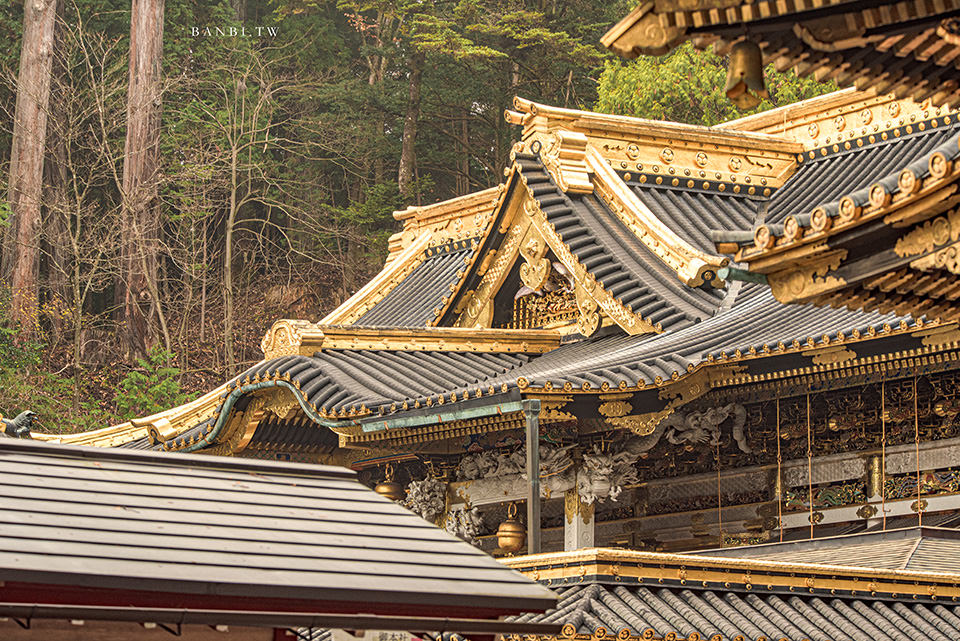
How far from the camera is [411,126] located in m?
34.8

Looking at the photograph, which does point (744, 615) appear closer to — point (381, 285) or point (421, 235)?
point (381, 285)

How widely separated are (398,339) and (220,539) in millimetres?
8254

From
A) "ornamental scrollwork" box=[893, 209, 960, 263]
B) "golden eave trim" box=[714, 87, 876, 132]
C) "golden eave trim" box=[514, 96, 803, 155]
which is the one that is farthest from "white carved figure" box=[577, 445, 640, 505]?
"ornamental scrollwork" box=[893, 209, 960, 263]

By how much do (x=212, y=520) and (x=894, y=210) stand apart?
3509 millimetres

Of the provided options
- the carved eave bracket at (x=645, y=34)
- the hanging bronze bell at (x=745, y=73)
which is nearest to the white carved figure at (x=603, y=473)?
the hanging bronze bell at (x=745, y=73)

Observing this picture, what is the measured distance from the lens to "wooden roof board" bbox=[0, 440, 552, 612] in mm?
6457

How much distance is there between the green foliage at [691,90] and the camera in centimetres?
2545

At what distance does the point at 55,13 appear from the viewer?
32375 millimetres

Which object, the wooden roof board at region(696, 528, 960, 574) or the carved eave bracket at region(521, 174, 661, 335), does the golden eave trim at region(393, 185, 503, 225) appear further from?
the wooden roof board at region(696, 528, 960, 574)

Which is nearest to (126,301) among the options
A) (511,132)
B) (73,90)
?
(73,90)

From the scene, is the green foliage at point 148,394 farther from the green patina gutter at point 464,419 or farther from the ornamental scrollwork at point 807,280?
the ornamental scrollwork at point 807,280

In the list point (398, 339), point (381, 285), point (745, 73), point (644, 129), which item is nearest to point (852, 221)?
point (745, 73)

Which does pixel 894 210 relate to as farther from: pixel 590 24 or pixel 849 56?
pixel 590 24

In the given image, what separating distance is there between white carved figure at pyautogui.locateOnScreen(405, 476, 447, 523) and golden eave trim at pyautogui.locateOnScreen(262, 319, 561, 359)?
1.37m
